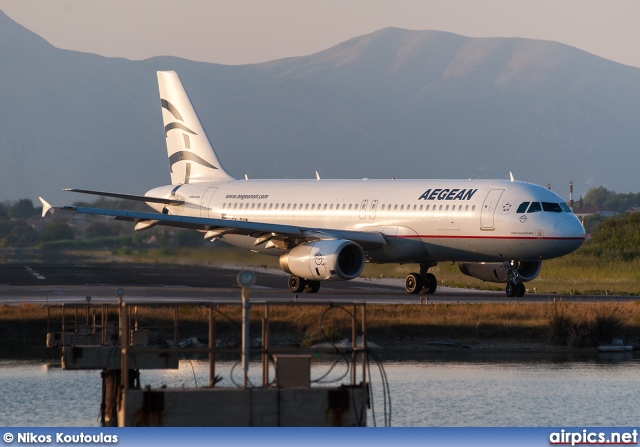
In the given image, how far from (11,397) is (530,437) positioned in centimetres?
1149

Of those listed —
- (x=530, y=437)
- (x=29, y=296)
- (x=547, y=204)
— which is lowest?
(x=530, y=437)

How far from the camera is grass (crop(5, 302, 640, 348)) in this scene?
124 feet

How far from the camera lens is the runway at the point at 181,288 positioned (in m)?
45.8

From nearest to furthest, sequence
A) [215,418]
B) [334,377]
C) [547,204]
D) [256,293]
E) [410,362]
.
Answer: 1. [215,418]
2. [334,377]
3. [410,362]
4. [547,204]
5. [256,293]

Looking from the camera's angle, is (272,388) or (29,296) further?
(29,296)

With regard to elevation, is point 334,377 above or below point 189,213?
below

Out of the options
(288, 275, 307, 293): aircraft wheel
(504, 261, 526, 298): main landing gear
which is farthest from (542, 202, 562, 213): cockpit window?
(288, 275, 307, 293): aircraft wheel

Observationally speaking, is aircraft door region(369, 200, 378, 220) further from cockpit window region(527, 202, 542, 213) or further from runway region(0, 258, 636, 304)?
cockpit window region(527, 202, 542, 213)

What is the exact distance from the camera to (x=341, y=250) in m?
45.4

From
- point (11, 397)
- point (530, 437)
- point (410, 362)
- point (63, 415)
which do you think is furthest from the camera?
point (410, 362)

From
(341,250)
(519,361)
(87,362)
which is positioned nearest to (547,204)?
(341,250)

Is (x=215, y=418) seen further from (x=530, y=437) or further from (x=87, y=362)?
(x=87, y=362)

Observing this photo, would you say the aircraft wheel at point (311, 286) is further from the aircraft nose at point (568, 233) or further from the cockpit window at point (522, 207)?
the aircraft nose at point (568, 233)

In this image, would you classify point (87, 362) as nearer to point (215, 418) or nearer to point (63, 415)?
point (63, 415)
